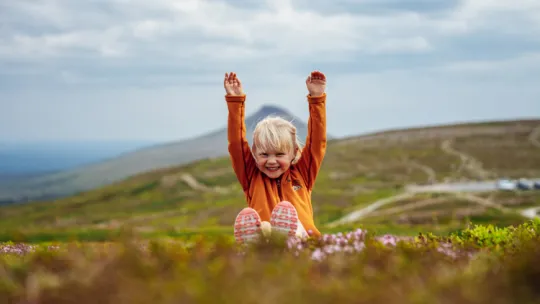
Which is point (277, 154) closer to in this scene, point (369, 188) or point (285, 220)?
point (285, 220)

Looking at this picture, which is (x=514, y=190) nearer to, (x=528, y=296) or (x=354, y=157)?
(x=354, y=157)

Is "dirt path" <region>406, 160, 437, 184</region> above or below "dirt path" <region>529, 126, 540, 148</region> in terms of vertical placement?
below

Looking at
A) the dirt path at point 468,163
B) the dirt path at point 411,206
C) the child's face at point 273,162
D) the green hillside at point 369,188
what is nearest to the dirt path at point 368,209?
the green hillside at point 369,188

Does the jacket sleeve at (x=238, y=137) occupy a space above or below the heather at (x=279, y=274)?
above

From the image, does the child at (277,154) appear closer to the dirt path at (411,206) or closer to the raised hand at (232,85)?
the raised hand at (232,85)

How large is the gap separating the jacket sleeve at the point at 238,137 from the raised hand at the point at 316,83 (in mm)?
1061

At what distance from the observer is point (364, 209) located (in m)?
57.9

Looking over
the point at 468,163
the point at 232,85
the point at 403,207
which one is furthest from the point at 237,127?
the point at 468,163

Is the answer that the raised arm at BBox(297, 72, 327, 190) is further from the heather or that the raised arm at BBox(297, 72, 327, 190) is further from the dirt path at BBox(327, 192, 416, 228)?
the dirt path at BBox(327, 192, 416, 228)

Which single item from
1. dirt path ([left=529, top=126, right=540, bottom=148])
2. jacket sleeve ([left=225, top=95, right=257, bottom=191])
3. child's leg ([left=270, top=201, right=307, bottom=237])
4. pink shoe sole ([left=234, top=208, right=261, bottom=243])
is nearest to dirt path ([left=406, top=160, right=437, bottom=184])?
dirt path ([left=529, top=126, right=540, bottom=148])

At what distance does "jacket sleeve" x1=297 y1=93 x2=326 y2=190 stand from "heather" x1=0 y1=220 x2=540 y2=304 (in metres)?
3.15

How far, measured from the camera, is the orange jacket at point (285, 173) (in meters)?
8.59

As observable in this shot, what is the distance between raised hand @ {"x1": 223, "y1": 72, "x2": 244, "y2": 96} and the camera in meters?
8.69

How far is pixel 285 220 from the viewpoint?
6.55 meters
